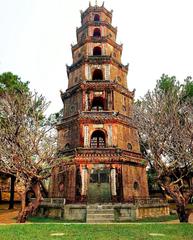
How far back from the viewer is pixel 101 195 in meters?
18.5

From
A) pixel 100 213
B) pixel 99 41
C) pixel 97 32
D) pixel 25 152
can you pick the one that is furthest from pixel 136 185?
pixel 97 32

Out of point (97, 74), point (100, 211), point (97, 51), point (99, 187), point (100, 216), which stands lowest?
point (100, 216)

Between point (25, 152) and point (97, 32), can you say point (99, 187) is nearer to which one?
point (25, 152)

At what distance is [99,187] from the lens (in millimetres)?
18734

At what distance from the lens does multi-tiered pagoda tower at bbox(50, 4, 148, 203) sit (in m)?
18.9

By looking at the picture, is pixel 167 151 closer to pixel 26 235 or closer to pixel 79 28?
pixel 26 235

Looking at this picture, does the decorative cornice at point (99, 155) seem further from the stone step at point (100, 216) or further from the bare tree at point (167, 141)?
Result: the stone step at point (100, 216)

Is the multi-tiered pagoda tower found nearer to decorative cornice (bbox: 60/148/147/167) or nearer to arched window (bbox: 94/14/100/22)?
decorative cornice (bbox: 60/148/147/167)

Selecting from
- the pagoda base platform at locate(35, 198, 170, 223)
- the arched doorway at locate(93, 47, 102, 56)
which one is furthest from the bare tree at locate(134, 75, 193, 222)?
the arched doorway at locate(93, 47, 102, 56)

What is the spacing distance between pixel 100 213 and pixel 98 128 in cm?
684

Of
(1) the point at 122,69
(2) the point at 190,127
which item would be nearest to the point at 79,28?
(1) the point at 122,69

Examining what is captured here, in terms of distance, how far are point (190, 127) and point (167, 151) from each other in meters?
2.00

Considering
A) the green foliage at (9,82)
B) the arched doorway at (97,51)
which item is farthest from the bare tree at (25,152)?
the arched doorway at (97,51)

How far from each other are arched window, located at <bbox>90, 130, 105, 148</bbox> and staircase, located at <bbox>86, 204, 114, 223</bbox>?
5646 mm
